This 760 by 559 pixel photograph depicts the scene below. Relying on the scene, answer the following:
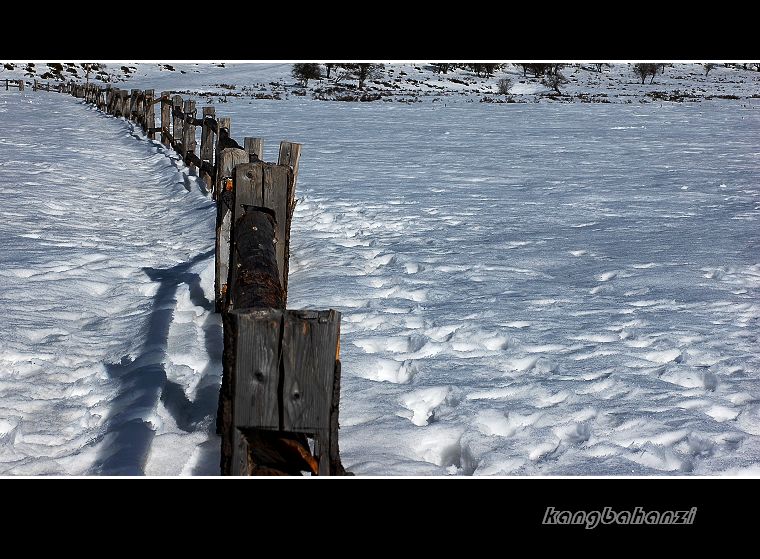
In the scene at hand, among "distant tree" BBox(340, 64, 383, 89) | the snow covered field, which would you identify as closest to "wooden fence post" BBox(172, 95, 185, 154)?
the snow covered field

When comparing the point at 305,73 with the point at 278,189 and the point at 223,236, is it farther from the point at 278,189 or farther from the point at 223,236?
the point at 278,189

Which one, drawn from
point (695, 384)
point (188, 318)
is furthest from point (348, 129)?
point (695, 384)

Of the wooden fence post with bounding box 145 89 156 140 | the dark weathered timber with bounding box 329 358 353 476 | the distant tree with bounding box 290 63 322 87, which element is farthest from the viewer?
the distant tree with bounding box 290 63 322 87

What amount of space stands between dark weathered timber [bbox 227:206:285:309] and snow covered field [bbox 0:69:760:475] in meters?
0.78

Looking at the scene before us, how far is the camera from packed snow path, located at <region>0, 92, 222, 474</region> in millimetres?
3291

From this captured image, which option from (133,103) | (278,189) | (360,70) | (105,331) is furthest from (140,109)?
(360,70)

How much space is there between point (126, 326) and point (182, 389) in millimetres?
1295

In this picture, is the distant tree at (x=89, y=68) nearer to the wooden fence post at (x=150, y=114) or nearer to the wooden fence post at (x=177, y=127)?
the wooden fence post at (x=150, y=114)

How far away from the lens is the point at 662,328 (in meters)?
4.65

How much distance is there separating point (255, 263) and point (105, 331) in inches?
81.8

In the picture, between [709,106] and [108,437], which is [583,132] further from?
[108,437]

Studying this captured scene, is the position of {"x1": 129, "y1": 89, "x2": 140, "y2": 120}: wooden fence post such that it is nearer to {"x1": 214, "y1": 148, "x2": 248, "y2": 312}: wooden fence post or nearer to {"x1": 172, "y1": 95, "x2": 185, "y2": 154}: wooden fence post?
{"x1": 172, "y1": 95, "x2": 185, "y2": 154}: wooden fence post

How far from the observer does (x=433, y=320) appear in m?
4.86

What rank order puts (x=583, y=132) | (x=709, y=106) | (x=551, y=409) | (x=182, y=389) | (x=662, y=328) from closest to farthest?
(x=551, y=409) < (x=182, y=389) < (x=662, y=328) < (x=583, y=132) < (x=709, y=106)
